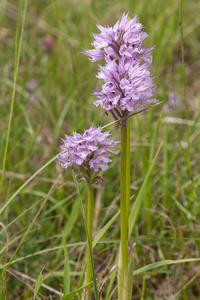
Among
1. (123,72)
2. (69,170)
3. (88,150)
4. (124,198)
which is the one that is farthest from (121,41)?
(69,170)

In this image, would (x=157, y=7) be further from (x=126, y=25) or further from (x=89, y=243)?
(x=89, y=243)

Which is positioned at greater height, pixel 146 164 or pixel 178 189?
pixel 146 164

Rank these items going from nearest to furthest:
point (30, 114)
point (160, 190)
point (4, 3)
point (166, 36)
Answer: point (160, 190)
point (30, 114)
point (166, 36)
point (4, 3)

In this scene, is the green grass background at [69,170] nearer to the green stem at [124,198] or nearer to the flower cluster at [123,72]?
the green stem at [124,198]

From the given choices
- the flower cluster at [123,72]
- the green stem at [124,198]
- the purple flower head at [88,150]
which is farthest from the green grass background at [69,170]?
the flower cluster at [123,72]

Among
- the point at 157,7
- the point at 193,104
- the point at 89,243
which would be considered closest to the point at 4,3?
the point at 157,7

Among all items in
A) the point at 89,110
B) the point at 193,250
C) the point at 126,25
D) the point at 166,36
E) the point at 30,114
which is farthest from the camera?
the point at 166,36
